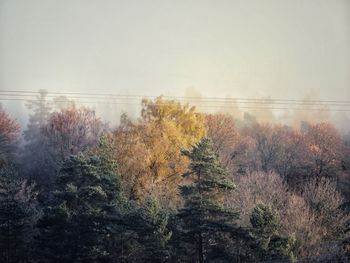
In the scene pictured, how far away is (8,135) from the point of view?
21.0 meters

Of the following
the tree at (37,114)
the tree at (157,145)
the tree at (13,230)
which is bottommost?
the tree at (13,230)

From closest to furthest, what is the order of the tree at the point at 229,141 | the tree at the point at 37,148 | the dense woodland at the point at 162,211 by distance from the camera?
1. the dense woodland at the point at 162,211
2. the tree at the point at 37,148
3. the tree at the point at 229,141

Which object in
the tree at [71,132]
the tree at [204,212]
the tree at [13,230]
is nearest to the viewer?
the tree at [204,212]

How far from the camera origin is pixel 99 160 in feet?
33.7

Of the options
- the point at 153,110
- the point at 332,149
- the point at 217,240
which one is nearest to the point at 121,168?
the point at 153,110

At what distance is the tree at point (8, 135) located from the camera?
2030 centimetres

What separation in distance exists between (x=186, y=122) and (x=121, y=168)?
11.7 ft

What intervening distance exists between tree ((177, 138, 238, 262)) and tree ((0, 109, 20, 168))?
508 inches

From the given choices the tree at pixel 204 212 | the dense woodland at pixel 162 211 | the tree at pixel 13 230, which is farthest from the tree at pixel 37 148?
the tree at pixel 204 212

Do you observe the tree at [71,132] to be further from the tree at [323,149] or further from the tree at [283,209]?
the tree at [323,149]

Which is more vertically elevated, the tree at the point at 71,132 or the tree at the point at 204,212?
the tree at the point at 71,132

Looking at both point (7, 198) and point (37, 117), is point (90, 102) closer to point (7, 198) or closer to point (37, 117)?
point (37, 117)

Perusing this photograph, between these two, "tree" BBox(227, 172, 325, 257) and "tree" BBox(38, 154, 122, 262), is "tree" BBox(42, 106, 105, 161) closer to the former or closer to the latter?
"tree" BBox(227, 172, 325, 257)

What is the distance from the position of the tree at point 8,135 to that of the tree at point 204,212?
1290 centimetres
